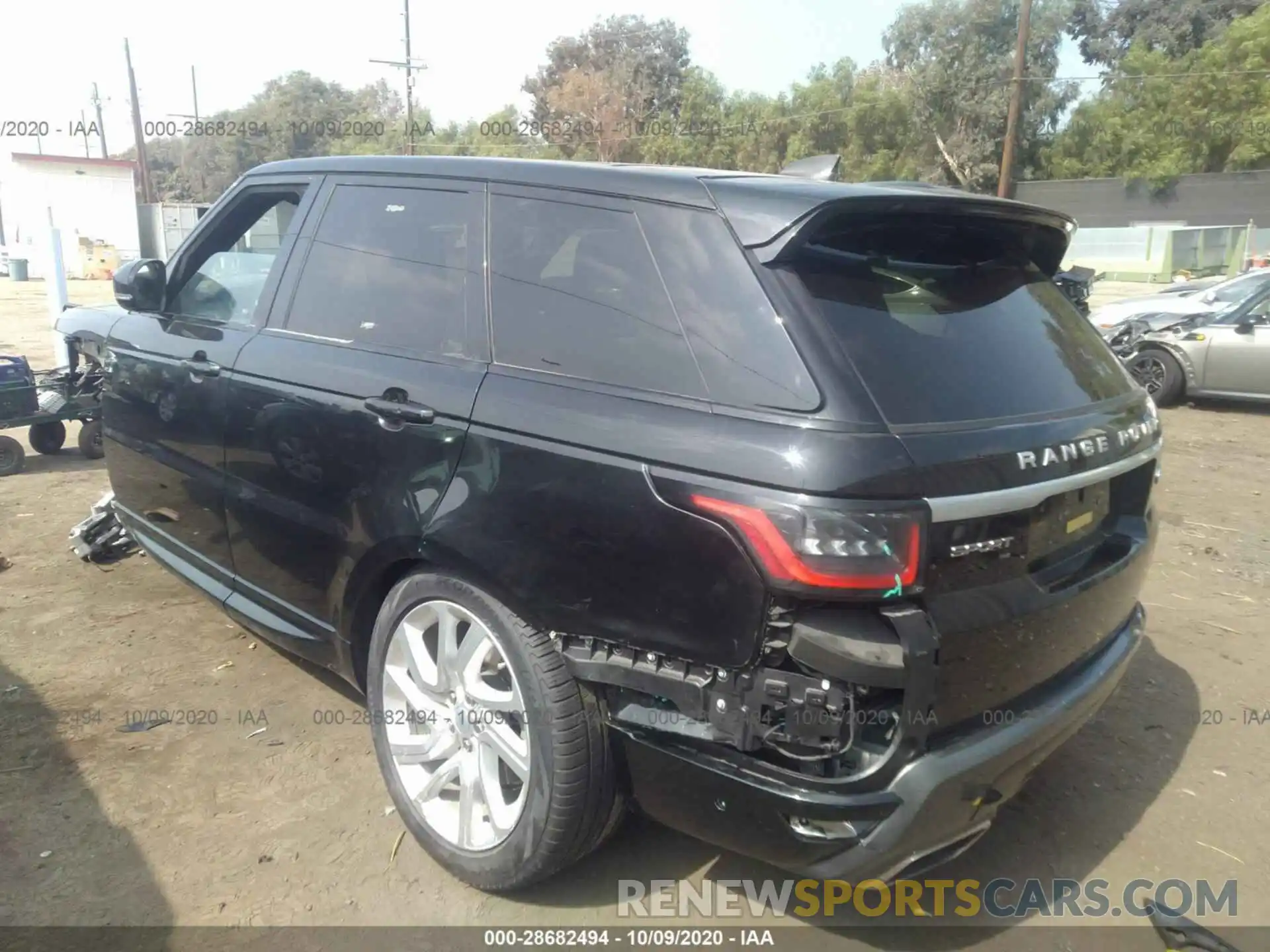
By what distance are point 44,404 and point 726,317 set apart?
6654 millimetres

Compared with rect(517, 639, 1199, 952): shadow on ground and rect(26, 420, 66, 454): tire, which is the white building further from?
rect(517, 639, 1199, 952): shadow on ground

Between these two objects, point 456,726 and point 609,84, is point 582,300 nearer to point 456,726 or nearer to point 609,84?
point 456,726

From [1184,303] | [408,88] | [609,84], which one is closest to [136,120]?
[408,88]

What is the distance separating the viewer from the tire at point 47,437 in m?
7.62

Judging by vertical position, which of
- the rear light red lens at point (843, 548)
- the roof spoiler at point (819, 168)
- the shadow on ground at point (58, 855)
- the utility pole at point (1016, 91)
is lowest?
the shadow on ground at point (58, 855)

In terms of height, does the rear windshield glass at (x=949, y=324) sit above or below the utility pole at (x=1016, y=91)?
below

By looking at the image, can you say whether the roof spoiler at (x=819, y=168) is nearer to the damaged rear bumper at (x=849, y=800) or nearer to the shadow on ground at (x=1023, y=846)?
the damaged rear bumper at (x=849, y=800)

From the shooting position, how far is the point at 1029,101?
47.2 m

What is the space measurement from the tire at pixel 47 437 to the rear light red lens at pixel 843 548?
735 centimetres

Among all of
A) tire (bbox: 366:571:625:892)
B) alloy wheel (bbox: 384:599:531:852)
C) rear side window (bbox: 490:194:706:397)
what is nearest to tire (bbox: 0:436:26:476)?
tire (bbox: 366:571:625:892)

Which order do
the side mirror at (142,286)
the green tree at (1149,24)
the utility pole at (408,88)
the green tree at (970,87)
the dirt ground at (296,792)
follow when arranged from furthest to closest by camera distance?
the green tree at (1149,24) → the green tree at (970,87) → the utility pole at (408,88) → the side mirror at (142,286) → the dirt ground at (296,792)

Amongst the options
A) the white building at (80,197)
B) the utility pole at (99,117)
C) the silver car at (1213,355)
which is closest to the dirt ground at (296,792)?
the silver car at (1213,355)

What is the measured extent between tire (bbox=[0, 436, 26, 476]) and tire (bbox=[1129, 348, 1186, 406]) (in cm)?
1047

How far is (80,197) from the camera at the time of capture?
35.9m
